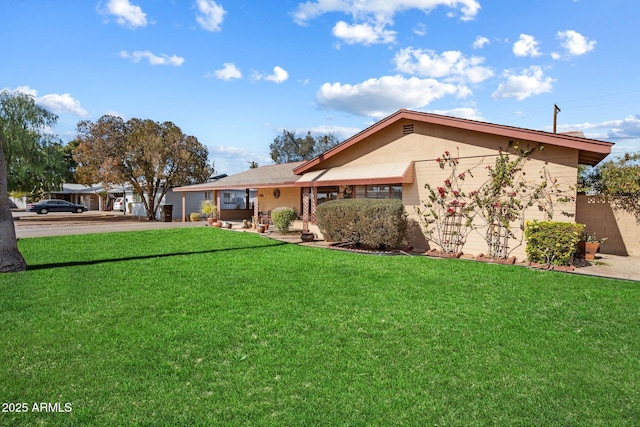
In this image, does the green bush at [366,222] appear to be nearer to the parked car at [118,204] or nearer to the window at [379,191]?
the window at [379,191]

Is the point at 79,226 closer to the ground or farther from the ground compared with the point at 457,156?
closer to the ground

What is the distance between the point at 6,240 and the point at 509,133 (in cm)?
1463

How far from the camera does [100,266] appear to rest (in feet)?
33.0

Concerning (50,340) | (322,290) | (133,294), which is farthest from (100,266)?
(322,290)

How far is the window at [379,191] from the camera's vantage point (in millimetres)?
14182

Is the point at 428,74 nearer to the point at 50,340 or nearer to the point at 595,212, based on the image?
the point at 595,212

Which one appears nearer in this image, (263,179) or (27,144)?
(263,179)

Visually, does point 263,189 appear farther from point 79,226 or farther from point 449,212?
point 449,212

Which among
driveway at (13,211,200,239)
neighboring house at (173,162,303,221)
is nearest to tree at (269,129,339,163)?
neighboring house at (173,162,303,221)

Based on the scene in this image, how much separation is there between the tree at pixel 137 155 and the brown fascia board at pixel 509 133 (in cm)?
2344

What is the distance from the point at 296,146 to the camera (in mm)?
64438

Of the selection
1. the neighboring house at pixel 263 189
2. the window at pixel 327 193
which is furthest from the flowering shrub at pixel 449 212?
the neighboring house at pixel 263 189

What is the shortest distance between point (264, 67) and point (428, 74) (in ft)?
29.9

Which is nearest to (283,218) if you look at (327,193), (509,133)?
(327,193)
